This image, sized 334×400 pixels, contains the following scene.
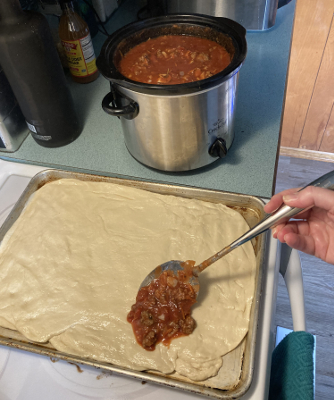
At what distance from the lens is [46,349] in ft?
2.43

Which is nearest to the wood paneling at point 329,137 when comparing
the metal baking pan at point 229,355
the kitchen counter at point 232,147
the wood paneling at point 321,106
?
the wood paneling at point 321,106

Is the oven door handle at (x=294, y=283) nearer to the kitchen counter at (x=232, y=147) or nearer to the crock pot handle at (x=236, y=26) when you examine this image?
the kitchen counter at (x=232, y=147)

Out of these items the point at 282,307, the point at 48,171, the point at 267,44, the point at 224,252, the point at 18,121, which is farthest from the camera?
the point at 282,307

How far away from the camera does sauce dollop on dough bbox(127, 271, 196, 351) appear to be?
2.44ft

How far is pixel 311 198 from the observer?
664 mm

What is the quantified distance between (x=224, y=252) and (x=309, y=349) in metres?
0.28

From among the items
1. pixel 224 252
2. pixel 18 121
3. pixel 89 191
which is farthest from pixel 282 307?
pixel 18 121

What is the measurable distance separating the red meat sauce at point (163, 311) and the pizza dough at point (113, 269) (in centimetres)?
2

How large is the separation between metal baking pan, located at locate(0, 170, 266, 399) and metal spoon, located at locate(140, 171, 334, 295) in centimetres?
10

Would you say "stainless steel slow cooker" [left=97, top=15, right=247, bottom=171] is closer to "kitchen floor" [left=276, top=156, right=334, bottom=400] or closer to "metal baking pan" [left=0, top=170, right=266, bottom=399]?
"metal baking pan" [left=0, top=170, right=266, bottom=399]

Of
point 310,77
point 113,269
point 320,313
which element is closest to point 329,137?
point 310,77

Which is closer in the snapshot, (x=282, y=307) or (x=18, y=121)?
(x=18, y=121)

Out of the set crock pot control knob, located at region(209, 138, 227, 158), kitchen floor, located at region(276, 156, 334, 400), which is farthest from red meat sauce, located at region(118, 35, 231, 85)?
kitchen floor, located at region(276, 156, 334, 400)

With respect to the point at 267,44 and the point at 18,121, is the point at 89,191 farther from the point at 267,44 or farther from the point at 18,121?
the point at 267,44
